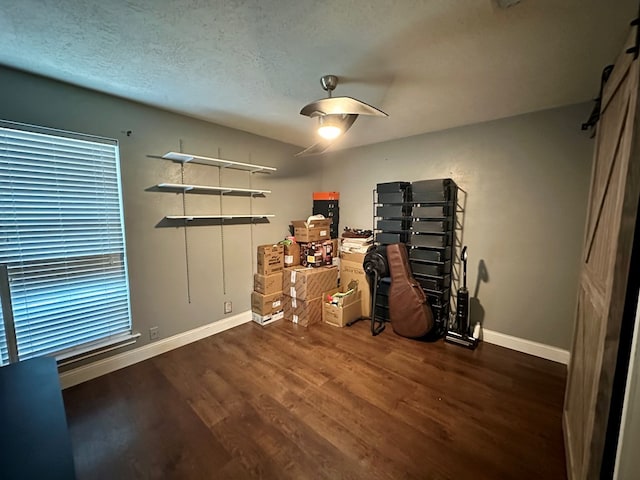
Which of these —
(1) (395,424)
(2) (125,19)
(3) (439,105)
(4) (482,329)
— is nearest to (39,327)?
(2) (125,19)

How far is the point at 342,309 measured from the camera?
125 inches

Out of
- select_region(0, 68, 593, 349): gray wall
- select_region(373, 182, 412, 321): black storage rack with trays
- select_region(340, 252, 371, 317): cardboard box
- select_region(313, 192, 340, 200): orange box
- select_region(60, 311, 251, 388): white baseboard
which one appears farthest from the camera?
select_region(313, 192, 340, 200): orange box

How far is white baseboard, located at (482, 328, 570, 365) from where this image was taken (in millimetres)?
2486

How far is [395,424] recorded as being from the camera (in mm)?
1758

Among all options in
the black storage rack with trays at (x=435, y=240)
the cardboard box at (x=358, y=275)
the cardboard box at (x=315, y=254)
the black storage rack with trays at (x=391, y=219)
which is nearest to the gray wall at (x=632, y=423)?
the black storage rack with trays at (x=435, y=240)

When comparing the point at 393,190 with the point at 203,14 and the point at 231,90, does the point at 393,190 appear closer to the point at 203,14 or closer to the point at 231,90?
the point at 231,90

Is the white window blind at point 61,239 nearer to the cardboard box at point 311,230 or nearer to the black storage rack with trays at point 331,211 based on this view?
the cardboard box at point 311,230

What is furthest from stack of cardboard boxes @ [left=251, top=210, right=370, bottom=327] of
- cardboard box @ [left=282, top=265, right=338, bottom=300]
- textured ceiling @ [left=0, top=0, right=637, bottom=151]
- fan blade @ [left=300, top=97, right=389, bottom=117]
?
fan blade @ [left=300, top=97, right=389, bottom=117]

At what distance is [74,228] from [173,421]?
1.69 meters

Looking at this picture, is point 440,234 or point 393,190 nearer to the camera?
point 440,234

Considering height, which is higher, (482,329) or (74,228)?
(74,228)

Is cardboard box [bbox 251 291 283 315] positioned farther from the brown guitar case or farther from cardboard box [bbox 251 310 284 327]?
the brown guitar case

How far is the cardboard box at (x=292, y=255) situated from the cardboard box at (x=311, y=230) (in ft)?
0.41

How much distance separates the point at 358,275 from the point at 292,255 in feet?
3.06
